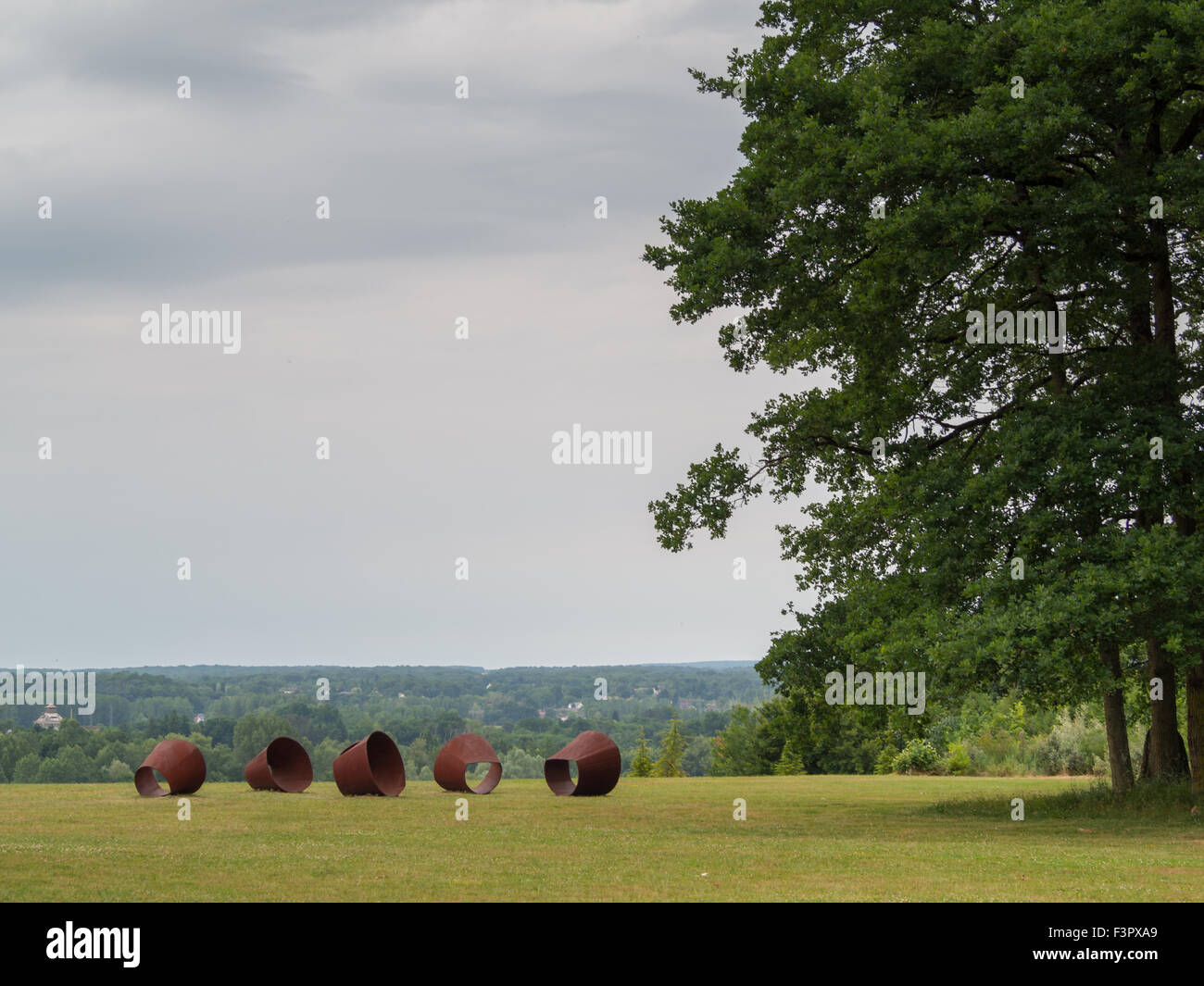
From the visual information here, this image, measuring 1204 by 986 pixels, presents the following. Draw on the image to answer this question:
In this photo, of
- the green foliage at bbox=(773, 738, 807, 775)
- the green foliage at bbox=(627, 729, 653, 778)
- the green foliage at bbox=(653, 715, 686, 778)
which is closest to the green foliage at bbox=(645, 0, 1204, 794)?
the green foliage at bbox=(773, 738, 807, 775)

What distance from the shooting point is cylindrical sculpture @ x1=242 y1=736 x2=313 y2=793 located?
26234 millimetres

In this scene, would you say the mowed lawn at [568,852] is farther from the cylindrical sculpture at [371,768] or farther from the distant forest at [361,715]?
the distant forest at [361,715]

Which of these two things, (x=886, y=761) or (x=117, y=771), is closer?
(x=886, y=761)

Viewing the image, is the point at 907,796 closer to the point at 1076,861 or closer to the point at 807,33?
the point at 1076,861

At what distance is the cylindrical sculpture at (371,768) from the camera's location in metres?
25.3

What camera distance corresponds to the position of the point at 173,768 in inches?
955

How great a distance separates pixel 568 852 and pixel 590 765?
457 inches

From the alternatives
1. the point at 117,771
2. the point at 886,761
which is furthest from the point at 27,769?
the point at 886,761

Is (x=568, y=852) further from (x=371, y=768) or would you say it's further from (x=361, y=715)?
(x=361, y=715)

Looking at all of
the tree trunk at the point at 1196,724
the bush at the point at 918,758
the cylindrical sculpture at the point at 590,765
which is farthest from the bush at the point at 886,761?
the tree trunk at the point at 1196,724

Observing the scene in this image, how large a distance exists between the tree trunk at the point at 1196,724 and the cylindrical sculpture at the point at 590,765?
11646mm

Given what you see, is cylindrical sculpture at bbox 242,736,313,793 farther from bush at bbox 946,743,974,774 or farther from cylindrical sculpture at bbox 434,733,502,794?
bush at bbox 946,743,974,774
